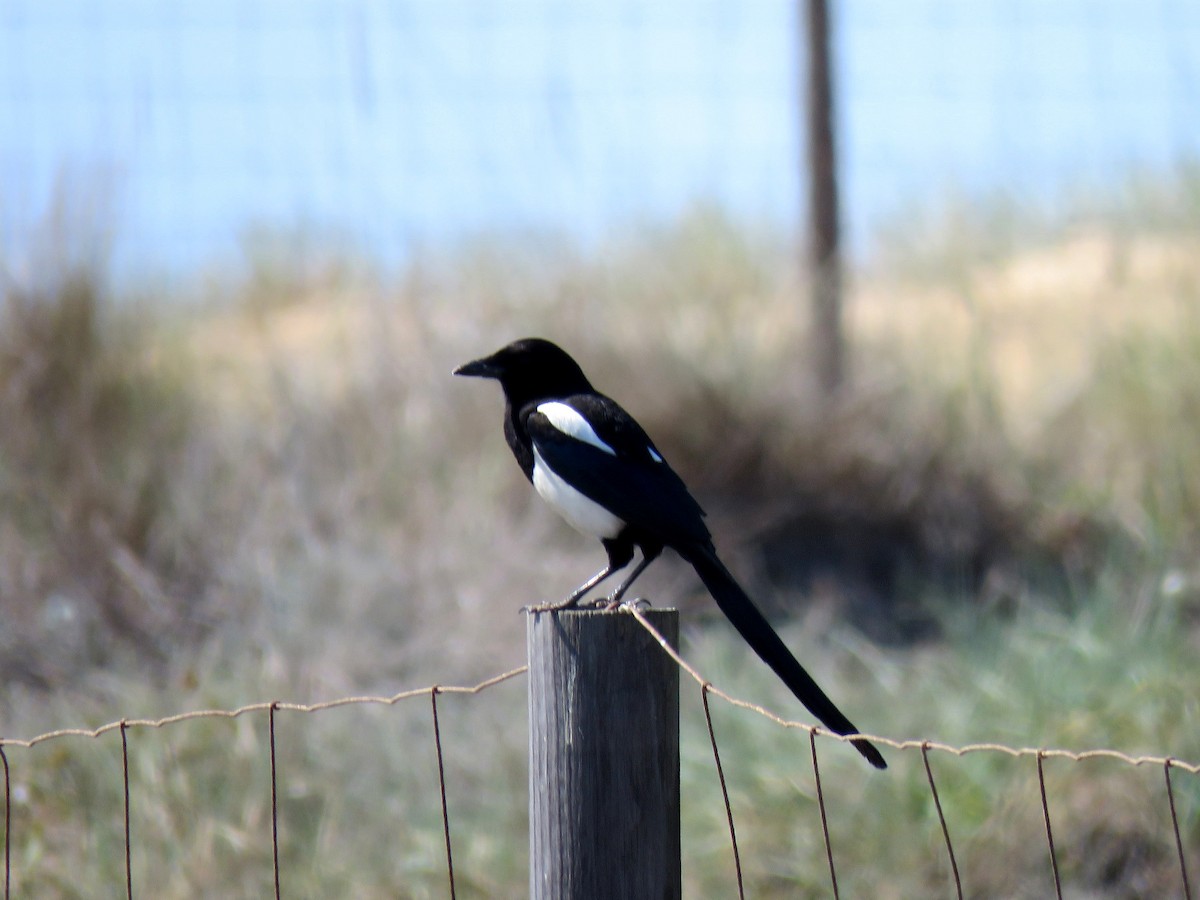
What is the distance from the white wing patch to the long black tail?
29 cm

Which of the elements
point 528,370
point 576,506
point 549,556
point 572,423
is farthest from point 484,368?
point 549,556

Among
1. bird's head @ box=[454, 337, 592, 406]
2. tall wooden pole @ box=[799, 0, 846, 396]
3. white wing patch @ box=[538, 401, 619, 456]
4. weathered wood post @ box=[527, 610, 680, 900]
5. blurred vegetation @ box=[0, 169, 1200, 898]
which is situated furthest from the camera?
tall wooden pole @ box=[799, 0, 846, 396]

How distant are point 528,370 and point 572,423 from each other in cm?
26

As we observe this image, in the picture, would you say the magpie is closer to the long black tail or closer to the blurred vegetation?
the long black tail

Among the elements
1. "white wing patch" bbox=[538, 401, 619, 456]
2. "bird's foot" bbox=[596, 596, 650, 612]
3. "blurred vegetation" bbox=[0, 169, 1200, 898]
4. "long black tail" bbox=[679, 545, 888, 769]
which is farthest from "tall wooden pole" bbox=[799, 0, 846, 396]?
"bird's foot" bbox=[596, 596, 650, 612]

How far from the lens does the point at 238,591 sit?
498cm

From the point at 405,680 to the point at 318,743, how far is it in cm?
59

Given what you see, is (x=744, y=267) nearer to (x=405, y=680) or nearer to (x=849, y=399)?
(x=849, y=399)

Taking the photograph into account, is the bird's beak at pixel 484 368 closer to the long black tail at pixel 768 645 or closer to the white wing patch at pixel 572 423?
the white wing patch at pixel 572 423

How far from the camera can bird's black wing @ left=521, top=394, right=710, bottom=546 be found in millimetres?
2693

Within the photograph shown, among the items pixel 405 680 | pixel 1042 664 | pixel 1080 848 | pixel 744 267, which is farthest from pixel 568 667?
pixel 744 267

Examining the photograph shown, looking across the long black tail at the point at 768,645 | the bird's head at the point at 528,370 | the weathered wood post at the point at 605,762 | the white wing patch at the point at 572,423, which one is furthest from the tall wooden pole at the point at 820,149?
the weathered wood post at the point at 605,762

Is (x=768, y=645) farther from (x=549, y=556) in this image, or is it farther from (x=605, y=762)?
(x=549, y=556)

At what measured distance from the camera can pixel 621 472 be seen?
2752mm
